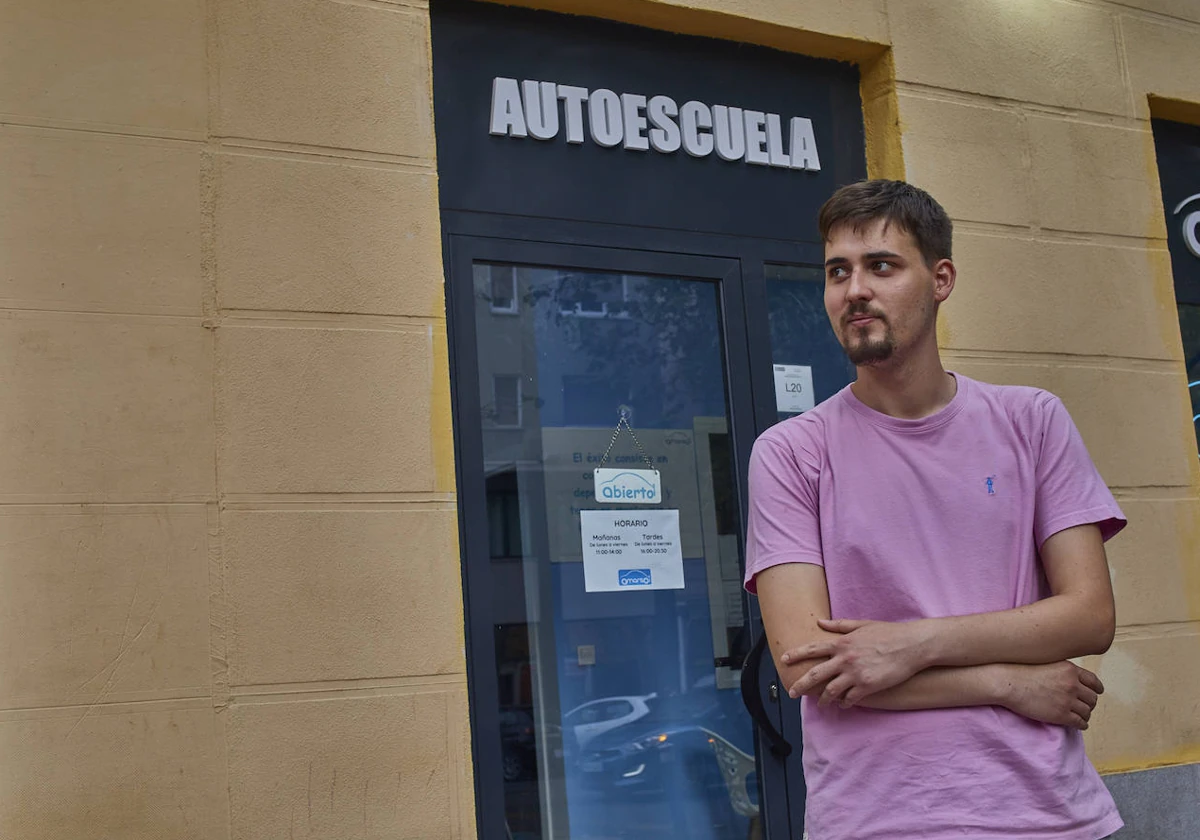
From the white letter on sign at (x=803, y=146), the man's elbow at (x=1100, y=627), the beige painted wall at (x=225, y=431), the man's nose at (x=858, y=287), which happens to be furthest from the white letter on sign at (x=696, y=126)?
the man's elbow at (x=1100, y=627)

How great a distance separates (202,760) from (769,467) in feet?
6.95

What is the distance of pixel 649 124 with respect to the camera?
5059 millimetres

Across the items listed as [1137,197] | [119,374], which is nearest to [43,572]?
[119,374]

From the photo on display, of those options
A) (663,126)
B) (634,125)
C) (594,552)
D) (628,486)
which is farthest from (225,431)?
(663,126)

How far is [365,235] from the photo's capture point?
425cm

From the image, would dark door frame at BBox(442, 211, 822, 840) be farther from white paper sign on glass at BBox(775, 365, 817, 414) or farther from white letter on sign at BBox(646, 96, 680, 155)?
white letter on sign at BBox(646, 96, 680, 155)

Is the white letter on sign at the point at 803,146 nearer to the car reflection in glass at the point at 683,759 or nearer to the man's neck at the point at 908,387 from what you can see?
the car reflection in glass at the point at 683,759

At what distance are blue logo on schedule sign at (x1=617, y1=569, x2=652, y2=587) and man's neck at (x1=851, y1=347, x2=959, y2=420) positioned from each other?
2.34m

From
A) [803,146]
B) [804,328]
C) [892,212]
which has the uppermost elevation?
[803,146]

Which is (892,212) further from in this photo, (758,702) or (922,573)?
(758,702)

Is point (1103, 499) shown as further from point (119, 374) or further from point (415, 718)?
point (119, 374)

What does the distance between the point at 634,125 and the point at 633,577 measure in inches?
67.6

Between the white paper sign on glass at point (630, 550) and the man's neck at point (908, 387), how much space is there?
2.30 m

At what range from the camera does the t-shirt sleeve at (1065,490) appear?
2.39m
